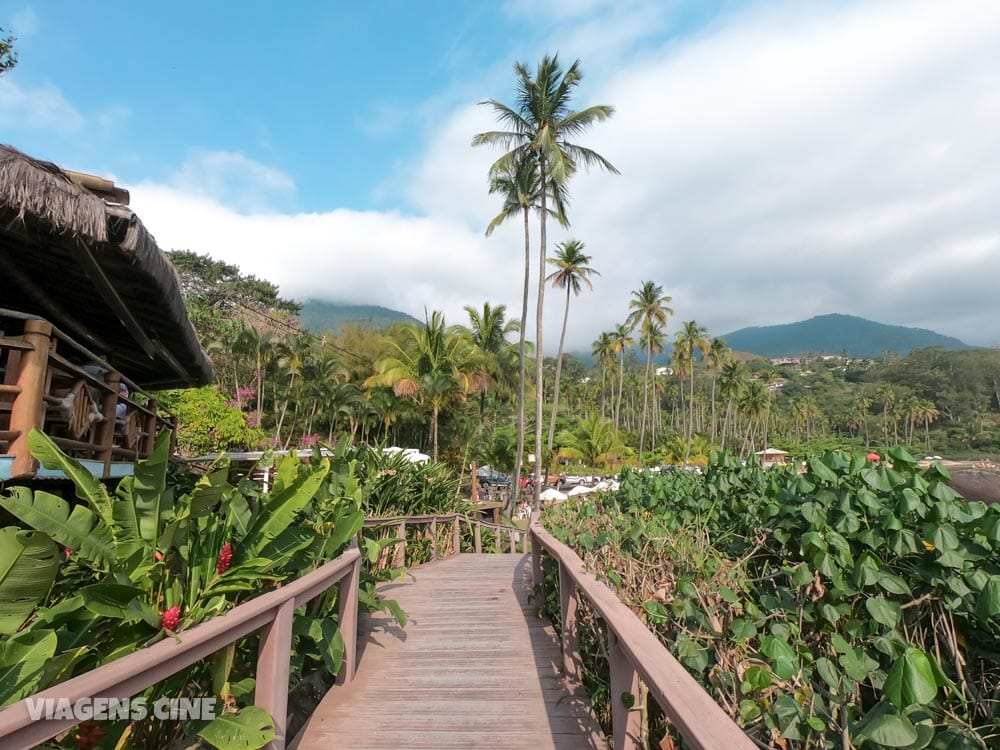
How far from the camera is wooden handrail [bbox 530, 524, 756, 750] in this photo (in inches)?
55.1

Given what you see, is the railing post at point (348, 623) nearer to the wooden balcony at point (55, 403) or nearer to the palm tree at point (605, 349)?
the wooden balcony at point (55, 403)

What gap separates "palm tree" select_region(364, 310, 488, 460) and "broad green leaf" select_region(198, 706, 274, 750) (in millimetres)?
20458

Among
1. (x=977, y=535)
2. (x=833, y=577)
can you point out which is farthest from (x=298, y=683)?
(x=977, y=535)

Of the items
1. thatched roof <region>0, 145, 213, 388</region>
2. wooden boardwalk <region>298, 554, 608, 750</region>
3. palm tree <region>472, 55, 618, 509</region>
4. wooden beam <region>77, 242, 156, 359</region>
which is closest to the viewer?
wooden boardwalk <region>298, 554, 608, 750</region>

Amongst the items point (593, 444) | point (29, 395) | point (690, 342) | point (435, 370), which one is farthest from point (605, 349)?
point (29, 395)

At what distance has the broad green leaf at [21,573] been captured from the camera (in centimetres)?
175

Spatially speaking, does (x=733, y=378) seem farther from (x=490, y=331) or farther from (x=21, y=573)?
(x=21, y=573)

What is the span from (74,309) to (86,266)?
7.16 ft

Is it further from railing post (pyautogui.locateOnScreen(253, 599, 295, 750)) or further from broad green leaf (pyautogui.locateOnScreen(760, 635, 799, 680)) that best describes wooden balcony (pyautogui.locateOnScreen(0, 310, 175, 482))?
broad green leaf (pyautogui.locateOnScreen(760, 635, 799, 680))

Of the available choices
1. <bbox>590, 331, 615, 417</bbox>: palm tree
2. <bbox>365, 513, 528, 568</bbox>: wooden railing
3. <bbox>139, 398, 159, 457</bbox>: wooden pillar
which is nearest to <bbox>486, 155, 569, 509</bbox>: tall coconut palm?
<bbox>365, 513, 528, 568</bbox>: wooden railing

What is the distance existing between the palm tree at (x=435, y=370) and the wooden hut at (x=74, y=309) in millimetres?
15576

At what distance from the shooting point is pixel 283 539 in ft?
9.12

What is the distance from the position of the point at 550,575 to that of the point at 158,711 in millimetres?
3272

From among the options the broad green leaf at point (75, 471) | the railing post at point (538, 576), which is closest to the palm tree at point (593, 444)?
the railing post at point (538, 576)
